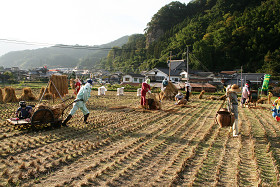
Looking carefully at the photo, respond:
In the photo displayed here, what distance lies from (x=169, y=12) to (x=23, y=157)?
78.9 m

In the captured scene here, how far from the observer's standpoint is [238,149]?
4586 millimetres

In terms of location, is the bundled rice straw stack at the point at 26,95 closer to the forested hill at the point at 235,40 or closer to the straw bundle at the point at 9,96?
the straw bundle at the point at 9,96

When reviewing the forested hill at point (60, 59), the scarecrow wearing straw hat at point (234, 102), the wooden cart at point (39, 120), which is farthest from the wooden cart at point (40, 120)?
the forested hill at point (60, 59)

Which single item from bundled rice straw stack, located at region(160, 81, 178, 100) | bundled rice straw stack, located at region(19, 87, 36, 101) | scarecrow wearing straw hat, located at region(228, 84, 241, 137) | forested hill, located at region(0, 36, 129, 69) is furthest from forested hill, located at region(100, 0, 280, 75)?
forested hill, located at region(0, 36, 129, 69)

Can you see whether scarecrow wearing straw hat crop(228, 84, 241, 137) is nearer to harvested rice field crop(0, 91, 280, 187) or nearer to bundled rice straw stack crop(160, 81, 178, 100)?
harvested rice field crop(0, 91, 280, 187)

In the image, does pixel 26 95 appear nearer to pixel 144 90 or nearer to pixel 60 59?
pixel 144 90

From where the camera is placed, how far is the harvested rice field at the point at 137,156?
10.2ft

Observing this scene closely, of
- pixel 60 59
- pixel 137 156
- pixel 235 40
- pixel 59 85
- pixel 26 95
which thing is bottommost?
pixel 137 156

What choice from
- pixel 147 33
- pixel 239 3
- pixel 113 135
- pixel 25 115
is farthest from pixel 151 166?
pixel 147 33

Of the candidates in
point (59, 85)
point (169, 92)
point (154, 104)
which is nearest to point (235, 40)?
point (169, 92)

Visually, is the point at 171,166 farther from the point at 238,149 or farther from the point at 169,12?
the point at 169,12

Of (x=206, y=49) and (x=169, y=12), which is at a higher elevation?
(x=169, y=12)

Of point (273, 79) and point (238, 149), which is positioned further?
point (273, 79)

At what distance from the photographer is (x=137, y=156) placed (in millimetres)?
4098
